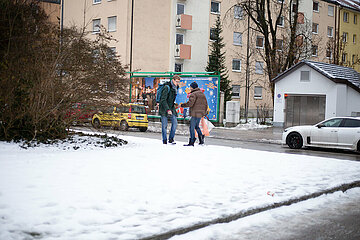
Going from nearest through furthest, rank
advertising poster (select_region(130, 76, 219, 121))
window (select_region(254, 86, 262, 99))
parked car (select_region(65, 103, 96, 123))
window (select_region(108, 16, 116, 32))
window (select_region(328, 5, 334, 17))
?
→ 1. parked car (select_region(65, 103, 96, 123))
2. advertising poster (select_region(130, 76, 219, 121))
3. window (select_region(108, 16, 116, 32))
4. window (select_region(254, 86, 262, 99))
5. window (select_region(328, 5, 334, 17))

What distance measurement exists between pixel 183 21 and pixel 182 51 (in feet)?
9.47

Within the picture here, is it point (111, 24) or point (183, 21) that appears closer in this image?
point (111, 24)

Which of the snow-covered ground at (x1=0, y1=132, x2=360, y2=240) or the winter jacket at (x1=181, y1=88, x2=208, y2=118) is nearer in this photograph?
the snow-covered ground at (x1=0, y1=132, x2=360, y2=240)

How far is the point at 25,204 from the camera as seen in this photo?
507 cm

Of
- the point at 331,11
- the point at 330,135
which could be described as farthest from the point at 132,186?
the point at 331,11

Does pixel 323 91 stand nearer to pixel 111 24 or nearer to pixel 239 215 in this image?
pixel 239 215

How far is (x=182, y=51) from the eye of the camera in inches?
1714

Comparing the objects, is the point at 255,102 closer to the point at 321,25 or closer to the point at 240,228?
the point at 321,25

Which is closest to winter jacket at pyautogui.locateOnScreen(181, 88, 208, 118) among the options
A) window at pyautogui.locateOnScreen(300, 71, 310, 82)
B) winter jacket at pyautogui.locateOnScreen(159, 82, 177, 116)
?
winter jacket at pyautogui.locateOnScreen(159, 82, 177, 116)

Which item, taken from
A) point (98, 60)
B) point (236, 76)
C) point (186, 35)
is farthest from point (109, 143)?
point (236, 76)

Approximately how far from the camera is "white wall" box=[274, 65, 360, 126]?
77.6 feet

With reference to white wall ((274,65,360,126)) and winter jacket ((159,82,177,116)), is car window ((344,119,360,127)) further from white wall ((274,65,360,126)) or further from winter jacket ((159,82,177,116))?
white wall ((274,65,360,126))

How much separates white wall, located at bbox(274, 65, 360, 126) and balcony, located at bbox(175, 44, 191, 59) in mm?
18352

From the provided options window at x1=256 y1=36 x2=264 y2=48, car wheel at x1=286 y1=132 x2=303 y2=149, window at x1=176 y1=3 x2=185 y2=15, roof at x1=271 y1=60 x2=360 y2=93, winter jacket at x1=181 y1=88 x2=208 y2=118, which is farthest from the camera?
window at x1=256 y1=36 x2=264 y2=48
